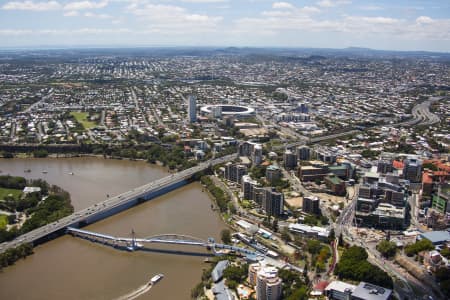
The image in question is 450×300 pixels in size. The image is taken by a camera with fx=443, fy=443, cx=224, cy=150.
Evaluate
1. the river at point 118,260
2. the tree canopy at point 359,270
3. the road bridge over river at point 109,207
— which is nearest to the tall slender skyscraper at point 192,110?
the road bridge over river at point 109,207

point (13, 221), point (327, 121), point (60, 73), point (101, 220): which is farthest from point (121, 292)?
point (60, 73)

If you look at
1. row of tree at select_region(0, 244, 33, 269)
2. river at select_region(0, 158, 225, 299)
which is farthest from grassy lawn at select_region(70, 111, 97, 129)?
row of tree at select_region(0, 244, 33, 269)

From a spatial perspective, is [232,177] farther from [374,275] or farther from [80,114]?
[80,114]

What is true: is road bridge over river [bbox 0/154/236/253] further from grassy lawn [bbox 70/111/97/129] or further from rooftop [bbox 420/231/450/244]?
grassy lawn [bbox 70/111/97/129]

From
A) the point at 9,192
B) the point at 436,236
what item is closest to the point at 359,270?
the point at 436,236

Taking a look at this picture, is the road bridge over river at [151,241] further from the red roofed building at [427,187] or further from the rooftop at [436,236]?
the red roofed building at [427,187]
